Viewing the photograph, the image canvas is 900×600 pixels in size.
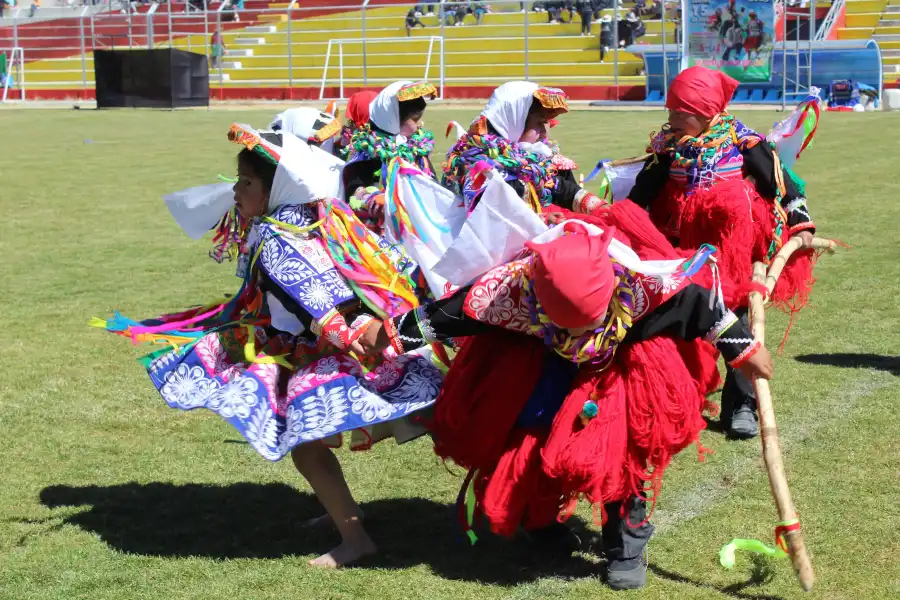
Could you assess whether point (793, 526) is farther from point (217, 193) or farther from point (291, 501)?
point (217, 193)

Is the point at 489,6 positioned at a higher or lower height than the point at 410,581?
higher

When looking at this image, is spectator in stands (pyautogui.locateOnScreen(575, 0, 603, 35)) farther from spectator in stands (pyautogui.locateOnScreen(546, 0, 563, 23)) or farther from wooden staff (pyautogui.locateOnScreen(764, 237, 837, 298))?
wooden staff (pyautogui.locateOnScreen(764, 237, 837, 298))

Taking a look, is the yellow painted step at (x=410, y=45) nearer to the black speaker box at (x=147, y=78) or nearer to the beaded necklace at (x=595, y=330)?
the black speaker box at (x=147, y=78)

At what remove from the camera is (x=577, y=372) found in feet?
12.6

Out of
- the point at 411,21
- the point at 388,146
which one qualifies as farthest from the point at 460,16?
the point at 388,146

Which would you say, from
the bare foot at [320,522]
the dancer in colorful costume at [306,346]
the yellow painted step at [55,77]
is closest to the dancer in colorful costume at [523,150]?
the dancer in colorful costume at [306,346]

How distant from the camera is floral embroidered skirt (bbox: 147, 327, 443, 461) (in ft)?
13.0

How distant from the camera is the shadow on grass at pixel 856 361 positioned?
21.9ft

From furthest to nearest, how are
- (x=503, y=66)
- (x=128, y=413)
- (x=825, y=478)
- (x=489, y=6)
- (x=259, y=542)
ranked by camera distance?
(x=489, y=6) < (x=503, y=66) < (x=128, y=413) < (x=825, y=478) < (x=259, y=542)

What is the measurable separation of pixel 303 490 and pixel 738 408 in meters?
2.17

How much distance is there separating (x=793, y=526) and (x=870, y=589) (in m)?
0.45

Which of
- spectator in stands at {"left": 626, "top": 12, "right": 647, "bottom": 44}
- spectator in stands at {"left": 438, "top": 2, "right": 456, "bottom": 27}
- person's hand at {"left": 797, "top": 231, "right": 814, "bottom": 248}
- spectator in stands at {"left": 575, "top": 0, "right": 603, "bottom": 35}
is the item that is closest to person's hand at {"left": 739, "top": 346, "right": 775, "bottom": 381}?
person's hand at {"left": 797, "top": 231, "right": 814, "bottom": 248}

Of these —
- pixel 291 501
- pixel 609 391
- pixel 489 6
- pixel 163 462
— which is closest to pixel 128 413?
pixel 163 462

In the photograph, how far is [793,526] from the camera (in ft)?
12.2
